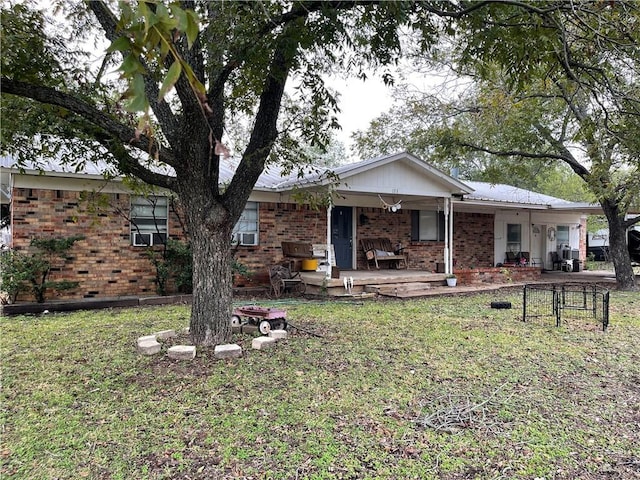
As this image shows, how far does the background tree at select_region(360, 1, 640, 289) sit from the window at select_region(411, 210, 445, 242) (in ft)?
7.50

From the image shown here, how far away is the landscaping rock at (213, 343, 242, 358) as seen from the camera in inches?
194

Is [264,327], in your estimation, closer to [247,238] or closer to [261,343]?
[261,343]

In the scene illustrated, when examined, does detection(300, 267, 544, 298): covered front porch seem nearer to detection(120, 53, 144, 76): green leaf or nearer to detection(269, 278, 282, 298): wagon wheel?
detection(269, 278, 282, 298): wagon wheel

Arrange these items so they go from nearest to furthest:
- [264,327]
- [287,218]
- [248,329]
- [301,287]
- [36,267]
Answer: [264,327], [248,329], [36,267], [301,287], [287,218]

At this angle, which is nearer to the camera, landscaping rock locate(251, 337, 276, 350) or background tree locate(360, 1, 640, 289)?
background tree locate(360, 1, 640, 289)

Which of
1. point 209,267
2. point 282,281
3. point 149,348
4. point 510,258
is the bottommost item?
point 149,348

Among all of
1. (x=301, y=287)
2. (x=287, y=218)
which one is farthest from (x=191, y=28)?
(x=287, y=218)

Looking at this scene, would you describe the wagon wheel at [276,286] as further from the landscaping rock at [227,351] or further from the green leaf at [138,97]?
the green leaf at [138,97]

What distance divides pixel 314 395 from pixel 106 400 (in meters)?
1.83

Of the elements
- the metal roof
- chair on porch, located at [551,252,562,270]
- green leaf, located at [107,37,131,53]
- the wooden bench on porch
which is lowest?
chair on porch, located at [551,252,562,270]

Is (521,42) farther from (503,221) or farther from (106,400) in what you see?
(503,221)

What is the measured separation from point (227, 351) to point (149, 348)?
973mm

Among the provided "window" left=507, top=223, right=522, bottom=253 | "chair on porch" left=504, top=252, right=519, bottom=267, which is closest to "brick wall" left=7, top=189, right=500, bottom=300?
"chair on porch" left=504, top=252, right=519, bottom=267

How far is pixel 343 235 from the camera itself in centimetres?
1350
